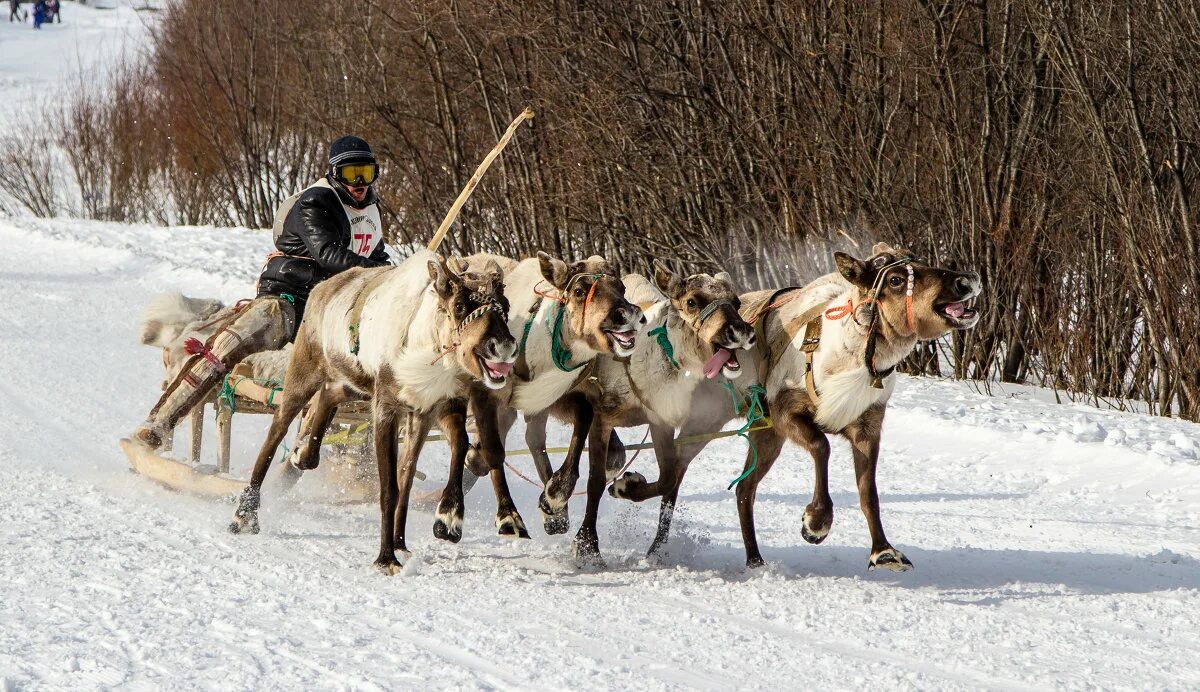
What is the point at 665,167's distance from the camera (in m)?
13.5

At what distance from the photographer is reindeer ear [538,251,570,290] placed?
5781 millimetres

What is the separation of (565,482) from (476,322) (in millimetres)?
1014

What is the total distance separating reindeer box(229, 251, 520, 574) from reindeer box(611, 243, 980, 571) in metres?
1.06

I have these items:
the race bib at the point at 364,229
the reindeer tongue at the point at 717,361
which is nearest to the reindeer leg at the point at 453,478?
the reindeer tongue at the point at 717,361

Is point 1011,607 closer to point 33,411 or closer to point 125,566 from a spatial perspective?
point 125,566

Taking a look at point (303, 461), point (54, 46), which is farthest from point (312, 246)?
point (54, 46)

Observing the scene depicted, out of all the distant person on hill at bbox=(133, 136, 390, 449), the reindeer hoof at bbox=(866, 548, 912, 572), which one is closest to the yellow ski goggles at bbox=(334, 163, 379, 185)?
the distant person on hill at bbox=(133, 136, 390, 449)

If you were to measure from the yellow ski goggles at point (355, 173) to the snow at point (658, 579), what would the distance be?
1.88 m

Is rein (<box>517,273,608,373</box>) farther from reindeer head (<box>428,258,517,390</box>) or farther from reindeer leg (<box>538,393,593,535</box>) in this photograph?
reindeer leg (<box>538,393,593,535</box>)

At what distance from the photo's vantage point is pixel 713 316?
5.77m

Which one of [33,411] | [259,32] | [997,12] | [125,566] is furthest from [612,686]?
[259,32]

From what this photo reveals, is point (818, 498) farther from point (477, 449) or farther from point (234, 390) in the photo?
point (234, 390)

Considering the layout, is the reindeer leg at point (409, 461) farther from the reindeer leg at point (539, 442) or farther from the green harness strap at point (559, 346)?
the reindeer leg at point (539, 442)

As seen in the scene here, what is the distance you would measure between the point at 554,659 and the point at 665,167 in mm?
9672
